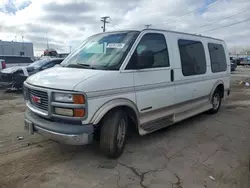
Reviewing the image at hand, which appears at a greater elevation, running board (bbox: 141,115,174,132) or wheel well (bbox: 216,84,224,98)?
wheel well (bbox: 216,84,224,98)

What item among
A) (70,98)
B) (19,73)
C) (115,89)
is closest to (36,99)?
(70,98)

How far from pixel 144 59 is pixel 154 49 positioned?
53 centimetres

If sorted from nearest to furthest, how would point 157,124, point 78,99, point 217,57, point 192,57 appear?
1. point 78,99
2. point 157,124
3. point 192,57
4. point 217,57

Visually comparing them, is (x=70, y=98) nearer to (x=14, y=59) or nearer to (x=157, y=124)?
(x=157, y=124)

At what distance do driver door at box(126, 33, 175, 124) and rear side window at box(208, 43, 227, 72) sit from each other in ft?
7.47

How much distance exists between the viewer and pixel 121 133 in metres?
3.92

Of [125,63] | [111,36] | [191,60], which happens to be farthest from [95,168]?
[191,60]

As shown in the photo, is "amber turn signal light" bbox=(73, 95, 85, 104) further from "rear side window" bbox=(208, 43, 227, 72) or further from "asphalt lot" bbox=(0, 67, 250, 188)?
"rear side window" bbox=(208, 43, 227, 72)

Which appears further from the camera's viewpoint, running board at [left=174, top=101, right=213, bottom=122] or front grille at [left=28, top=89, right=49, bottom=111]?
running board at [left=174, top=101, right=213, bottom=122]

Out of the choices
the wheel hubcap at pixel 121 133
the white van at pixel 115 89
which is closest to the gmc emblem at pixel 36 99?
the white van at pixel 115 89

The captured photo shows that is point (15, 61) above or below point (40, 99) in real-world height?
above

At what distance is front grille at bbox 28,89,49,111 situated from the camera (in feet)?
11.5

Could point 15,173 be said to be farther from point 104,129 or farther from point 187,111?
point 187,111

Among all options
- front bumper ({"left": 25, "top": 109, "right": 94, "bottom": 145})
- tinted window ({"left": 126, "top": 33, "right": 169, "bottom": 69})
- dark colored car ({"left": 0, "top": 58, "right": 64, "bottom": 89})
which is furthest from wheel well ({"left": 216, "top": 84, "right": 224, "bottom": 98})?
A: dark colored car ({"left": 0, "top": 58, "right": 64, "bottom": 89})
